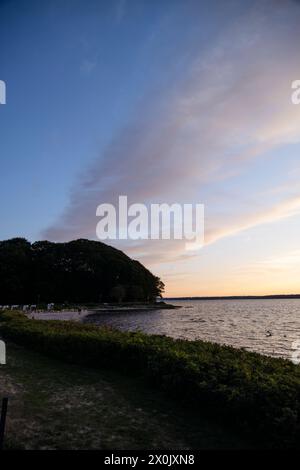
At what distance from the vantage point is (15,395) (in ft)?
32.8

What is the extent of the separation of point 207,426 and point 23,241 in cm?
12569

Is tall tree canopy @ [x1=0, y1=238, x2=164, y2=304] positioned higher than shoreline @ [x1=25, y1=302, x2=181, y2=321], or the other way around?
tall tree canopy @ [x1=0, y1=238, x2=164, y2=304]

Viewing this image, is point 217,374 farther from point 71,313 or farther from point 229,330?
point 71,313

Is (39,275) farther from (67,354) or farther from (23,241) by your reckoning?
(67,354)

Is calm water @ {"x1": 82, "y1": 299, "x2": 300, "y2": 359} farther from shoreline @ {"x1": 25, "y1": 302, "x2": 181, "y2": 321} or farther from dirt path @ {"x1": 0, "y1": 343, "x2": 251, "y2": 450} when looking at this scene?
dirt path @ {"x1": 0, "y1": 343, "x2": 251, "y2": 450}

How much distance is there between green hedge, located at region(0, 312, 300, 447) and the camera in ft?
22.9

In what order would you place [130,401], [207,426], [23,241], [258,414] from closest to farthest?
[258,414], [207,426], [130,401], [23,241]

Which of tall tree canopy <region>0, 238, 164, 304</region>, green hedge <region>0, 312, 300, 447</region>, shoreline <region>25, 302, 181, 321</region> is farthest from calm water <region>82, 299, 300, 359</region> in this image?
tall tree canopy <region>0, 238, 164, 304</region>

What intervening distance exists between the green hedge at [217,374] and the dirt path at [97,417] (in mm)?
455

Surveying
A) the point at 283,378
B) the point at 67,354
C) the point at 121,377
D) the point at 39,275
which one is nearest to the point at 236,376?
the point at 283,378

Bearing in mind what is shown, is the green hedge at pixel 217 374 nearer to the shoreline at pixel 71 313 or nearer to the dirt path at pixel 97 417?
the dirt path at pixel 97 417

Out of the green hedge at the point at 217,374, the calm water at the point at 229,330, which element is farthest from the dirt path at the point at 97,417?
the calm water at the point at 229,330

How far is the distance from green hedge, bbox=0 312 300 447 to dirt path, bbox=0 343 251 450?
45cm

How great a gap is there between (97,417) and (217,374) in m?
3.09
